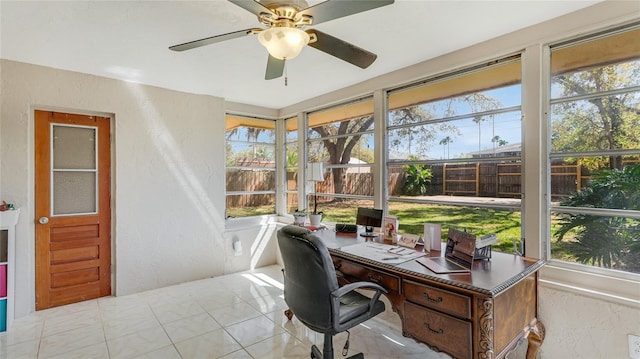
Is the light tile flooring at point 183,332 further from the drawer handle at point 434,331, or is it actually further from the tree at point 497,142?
the tree at point 497,142

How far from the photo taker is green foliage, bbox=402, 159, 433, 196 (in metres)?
2.90

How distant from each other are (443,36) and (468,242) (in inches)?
62.9

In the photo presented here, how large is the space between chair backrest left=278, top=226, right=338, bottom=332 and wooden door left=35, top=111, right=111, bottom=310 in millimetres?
2613

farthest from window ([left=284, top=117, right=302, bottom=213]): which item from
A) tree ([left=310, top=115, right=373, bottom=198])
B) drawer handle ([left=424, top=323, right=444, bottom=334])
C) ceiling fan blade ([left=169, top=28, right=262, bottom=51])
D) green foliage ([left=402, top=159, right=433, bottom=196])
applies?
drawer handle ([left=424, top=323, right=444, bottom=334])

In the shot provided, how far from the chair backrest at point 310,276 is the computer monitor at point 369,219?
1043mm

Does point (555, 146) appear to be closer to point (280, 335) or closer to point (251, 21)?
point (251, 21)

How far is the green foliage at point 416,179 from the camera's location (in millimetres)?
2900

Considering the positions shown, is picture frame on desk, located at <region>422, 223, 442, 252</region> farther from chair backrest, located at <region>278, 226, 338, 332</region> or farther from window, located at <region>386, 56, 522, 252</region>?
chair backrest, located at <region>278, 226, 338, 332</region>

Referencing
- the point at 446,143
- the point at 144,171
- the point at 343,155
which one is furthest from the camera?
the point at 343,155

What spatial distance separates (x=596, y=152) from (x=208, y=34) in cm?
286

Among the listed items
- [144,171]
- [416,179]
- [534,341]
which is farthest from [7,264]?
[534,341]

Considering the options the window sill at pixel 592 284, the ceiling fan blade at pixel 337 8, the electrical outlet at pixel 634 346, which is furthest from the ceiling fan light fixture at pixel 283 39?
the electrical outlet at pixel 634 346

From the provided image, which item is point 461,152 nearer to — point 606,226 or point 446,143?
point 446,143

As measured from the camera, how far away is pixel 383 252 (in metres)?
2.17
